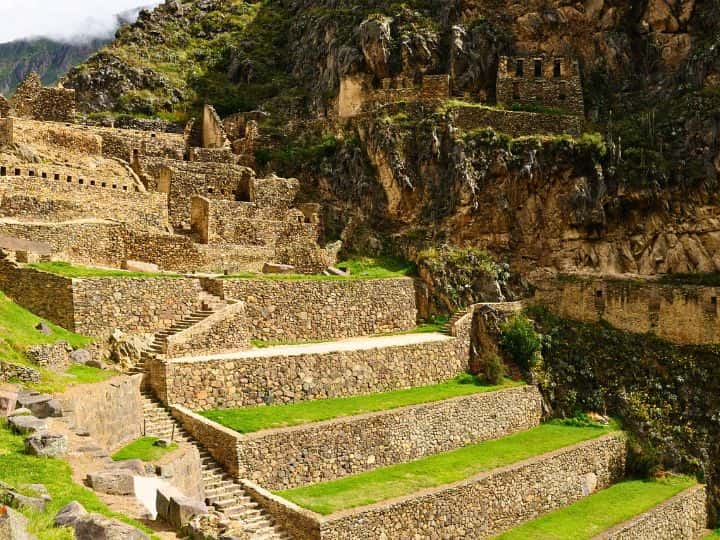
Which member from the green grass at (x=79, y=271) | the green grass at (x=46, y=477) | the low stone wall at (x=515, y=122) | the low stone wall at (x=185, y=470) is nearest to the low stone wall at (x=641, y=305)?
the low stone wall at (x=515, y=122)

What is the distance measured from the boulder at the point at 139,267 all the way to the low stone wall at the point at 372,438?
7458 mm

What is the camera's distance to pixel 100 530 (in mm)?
7758

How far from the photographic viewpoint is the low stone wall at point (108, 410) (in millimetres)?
14039

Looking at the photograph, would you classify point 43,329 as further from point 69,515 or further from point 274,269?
point 69,515

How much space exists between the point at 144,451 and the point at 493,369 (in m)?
13.3

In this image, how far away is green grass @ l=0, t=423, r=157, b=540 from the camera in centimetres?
900

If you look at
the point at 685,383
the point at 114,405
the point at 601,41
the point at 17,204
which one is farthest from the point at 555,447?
the point at 601,41

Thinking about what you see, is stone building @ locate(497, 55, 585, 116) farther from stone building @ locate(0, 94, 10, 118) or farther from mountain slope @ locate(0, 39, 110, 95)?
mountain slope @ locate(0, 39, 110, 95)

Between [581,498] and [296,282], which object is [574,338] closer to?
[581,498]

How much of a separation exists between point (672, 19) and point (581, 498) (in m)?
24.2

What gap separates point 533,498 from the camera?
20.4 metres

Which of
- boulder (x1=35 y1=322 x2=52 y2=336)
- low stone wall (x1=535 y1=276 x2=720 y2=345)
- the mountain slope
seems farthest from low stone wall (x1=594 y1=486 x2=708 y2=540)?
the mountain slope

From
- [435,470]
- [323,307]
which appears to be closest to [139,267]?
[323,307]

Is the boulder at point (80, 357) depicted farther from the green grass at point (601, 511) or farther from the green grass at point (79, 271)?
the green grass at point (601, 511)
